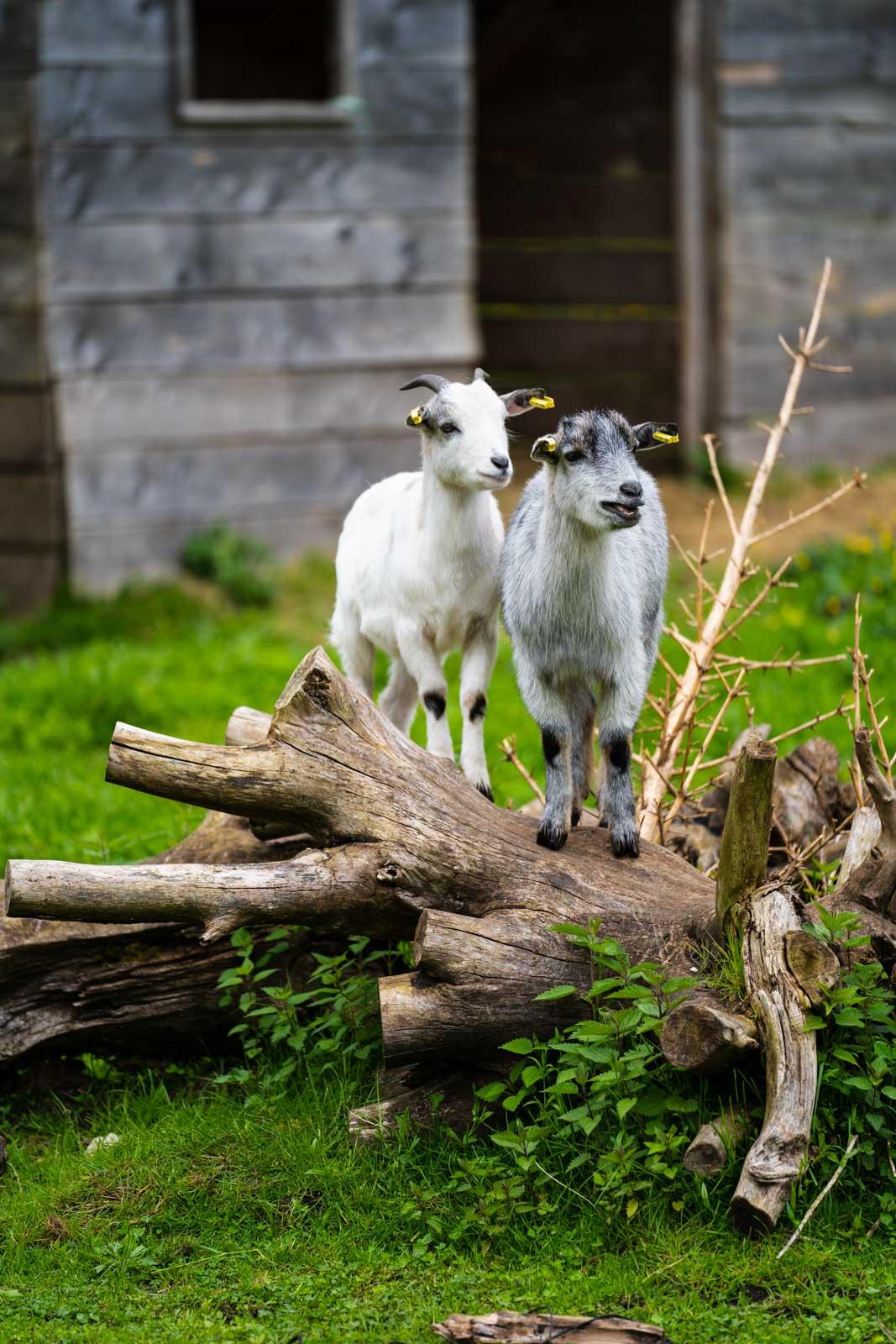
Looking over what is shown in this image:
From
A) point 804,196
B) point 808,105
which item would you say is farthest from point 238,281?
point 808,105

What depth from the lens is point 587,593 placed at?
373 centimetres

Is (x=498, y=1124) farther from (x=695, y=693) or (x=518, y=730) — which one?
(x=518, y=730)

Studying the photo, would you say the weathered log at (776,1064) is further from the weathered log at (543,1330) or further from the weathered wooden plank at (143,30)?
the weathered wooden plank at (143,30)

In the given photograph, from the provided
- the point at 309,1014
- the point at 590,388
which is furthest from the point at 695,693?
the point at 590,388

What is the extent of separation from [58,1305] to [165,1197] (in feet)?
1.30

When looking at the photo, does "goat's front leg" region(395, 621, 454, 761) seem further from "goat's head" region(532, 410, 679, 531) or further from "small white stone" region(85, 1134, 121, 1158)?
"small white stone" region(85, 1134, 121, 1158)

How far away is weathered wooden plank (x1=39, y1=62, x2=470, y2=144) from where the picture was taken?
8.21m

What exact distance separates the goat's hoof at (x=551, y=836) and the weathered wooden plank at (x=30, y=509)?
5.31 m

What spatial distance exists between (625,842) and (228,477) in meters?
5.44

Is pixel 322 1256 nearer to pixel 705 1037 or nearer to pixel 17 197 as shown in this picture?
pixel 705 1037

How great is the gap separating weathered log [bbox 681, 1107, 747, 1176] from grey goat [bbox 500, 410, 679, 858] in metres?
0.78

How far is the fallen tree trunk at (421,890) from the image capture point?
12.1ft

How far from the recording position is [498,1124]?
3850mm

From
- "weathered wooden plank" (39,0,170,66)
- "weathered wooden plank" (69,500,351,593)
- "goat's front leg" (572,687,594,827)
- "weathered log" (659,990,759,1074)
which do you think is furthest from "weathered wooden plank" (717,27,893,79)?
"weathered log" (659,990,759,1074)
